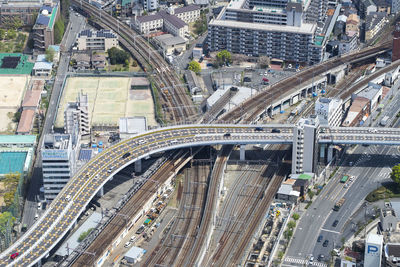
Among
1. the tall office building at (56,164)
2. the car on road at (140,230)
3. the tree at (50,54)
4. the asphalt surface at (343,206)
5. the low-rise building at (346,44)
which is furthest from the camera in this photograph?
the low-rise building at (346,44)

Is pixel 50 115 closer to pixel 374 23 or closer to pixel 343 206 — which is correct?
pixel 343 206

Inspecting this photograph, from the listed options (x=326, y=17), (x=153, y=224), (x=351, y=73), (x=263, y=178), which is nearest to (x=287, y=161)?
(x=263, y=178)

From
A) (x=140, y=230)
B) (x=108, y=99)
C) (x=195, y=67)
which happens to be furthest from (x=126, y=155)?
(x=195, y=67)

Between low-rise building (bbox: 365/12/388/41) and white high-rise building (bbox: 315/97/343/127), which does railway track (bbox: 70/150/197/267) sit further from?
low-rise building (bbox: 365/12/388/41)

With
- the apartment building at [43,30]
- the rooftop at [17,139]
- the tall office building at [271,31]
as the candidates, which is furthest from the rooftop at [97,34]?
the rooftop at [17,139]

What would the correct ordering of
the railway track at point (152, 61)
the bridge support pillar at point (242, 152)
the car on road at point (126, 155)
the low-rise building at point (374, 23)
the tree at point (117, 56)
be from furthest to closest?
the low-rise building at point (374, 23) → the tree at point (117, 56) → the railway track at point (152, 61) → the bridge support pillar at point (242, 152) → the car on road at point (126, 155)

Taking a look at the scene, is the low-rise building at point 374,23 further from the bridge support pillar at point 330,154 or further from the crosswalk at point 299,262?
the crosswalk at point 299,262

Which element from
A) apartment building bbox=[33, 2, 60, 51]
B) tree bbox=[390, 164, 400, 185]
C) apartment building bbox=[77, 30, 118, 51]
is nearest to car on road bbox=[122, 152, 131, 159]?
tree bbox=[390, 164, 400, 185]
